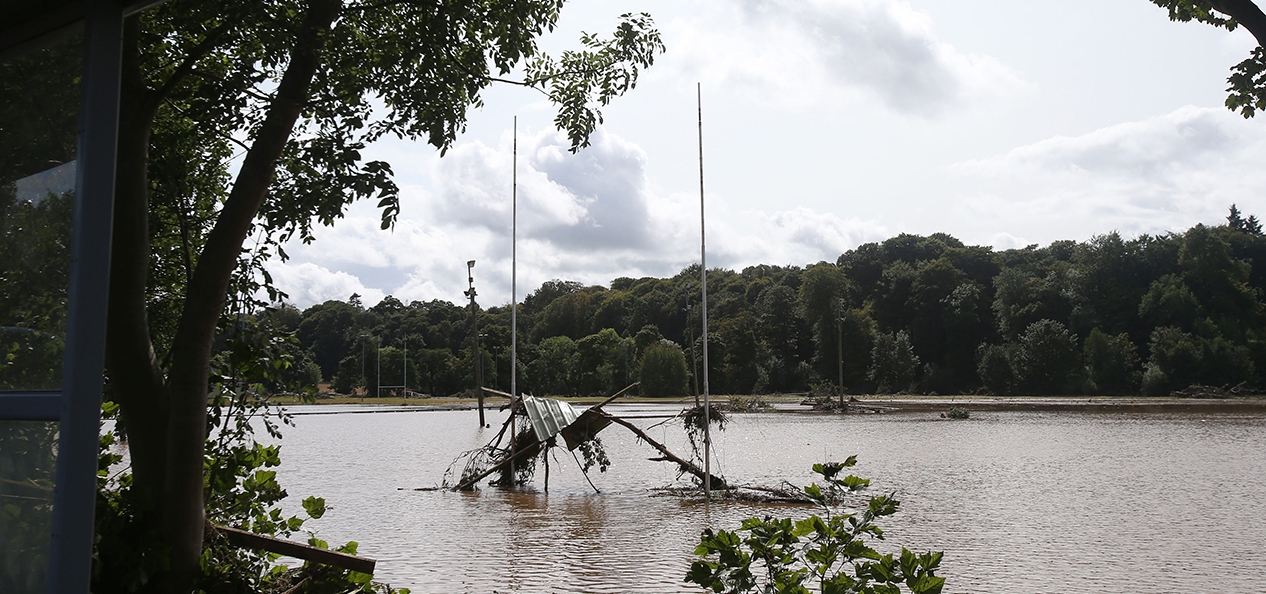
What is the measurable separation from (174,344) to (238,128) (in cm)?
146

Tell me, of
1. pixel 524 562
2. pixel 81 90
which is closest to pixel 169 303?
pixel 81 90

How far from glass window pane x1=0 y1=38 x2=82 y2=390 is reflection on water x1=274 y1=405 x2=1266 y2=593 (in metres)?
5.46

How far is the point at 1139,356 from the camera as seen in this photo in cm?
8344

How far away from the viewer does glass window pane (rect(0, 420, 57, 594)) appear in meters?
3.12

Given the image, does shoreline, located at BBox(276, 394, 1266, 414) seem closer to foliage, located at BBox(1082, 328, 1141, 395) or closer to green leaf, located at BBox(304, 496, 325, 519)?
foliage, located at BBox(1082, 328, 1141, 395)

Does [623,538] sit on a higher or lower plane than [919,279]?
lower

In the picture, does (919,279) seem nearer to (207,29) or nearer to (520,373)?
(520,373)

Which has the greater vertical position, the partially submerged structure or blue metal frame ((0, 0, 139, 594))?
blue metal frame ((0, 0, 139, 594))

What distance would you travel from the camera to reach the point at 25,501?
3.17 m

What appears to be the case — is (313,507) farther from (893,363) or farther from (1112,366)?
(893,363)

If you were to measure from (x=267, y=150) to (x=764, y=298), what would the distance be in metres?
99.9

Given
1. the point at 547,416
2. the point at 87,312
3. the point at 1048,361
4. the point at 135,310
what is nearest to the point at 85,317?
the point at 87,312

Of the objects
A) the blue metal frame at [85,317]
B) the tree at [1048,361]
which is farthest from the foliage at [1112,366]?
the blue metal frame at [85,317]

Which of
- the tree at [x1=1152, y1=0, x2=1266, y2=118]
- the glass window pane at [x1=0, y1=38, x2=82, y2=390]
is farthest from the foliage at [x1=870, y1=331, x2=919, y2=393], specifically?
the glass window pane at [x1=0, y1=38, x2=82, y2=390]
